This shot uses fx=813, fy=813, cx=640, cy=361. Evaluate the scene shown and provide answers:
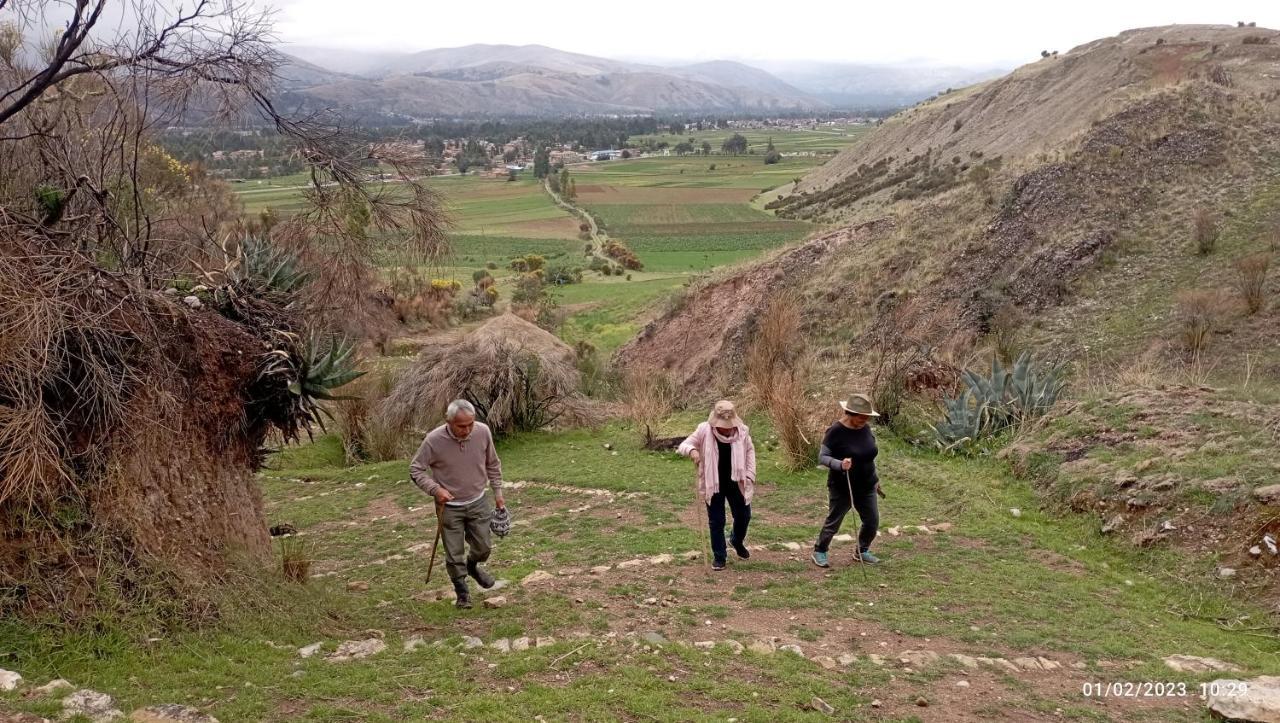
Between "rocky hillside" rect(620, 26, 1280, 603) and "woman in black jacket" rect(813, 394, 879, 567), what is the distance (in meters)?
3.56

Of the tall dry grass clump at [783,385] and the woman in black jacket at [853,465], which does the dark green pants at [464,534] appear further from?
the tall dry grass clump at [783,385]

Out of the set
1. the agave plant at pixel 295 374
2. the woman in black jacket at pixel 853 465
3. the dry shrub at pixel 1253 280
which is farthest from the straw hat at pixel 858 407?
the dry shrub at pixel 1253 280

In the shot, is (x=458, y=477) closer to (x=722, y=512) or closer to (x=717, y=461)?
(x=717, y=461)

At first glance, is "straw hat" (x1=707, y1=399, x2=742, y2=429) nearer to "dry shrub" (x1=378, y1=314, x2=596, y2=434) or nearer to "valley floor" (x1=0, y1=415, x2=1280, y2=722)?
"valley floor" (x1=0, y1=415, x2=1280, y2=722)

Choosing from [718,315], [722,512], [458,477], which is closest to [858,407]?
[722,512]

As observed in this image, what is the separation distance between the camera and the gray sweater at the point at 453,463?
7496mm

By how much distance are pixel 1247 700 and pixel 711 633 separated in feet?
12.4

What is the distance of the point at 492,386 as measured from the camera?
17828 mm

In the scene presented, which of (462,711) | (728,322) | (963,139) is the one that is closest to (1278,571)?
(462,711)

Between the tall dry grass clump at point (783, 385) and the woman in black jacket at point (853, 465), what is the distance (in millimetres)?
4734

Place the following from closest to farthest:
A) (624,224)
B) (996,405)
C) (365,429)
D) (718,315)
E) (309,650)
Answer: (309,650), (996,405), (365,429), (718,315), (624,224)

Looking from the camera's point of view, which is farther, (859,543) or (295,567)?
(859,543)

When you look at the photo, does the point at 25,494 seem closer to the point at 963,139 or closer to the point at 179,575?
the point at 179,575

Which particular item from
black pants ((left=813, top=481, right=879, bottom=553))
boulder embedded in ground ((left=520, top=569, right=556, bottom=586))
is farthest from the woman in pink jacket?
boulder embedded in ground ((left=520, top=569, right=556, bottom=586))
